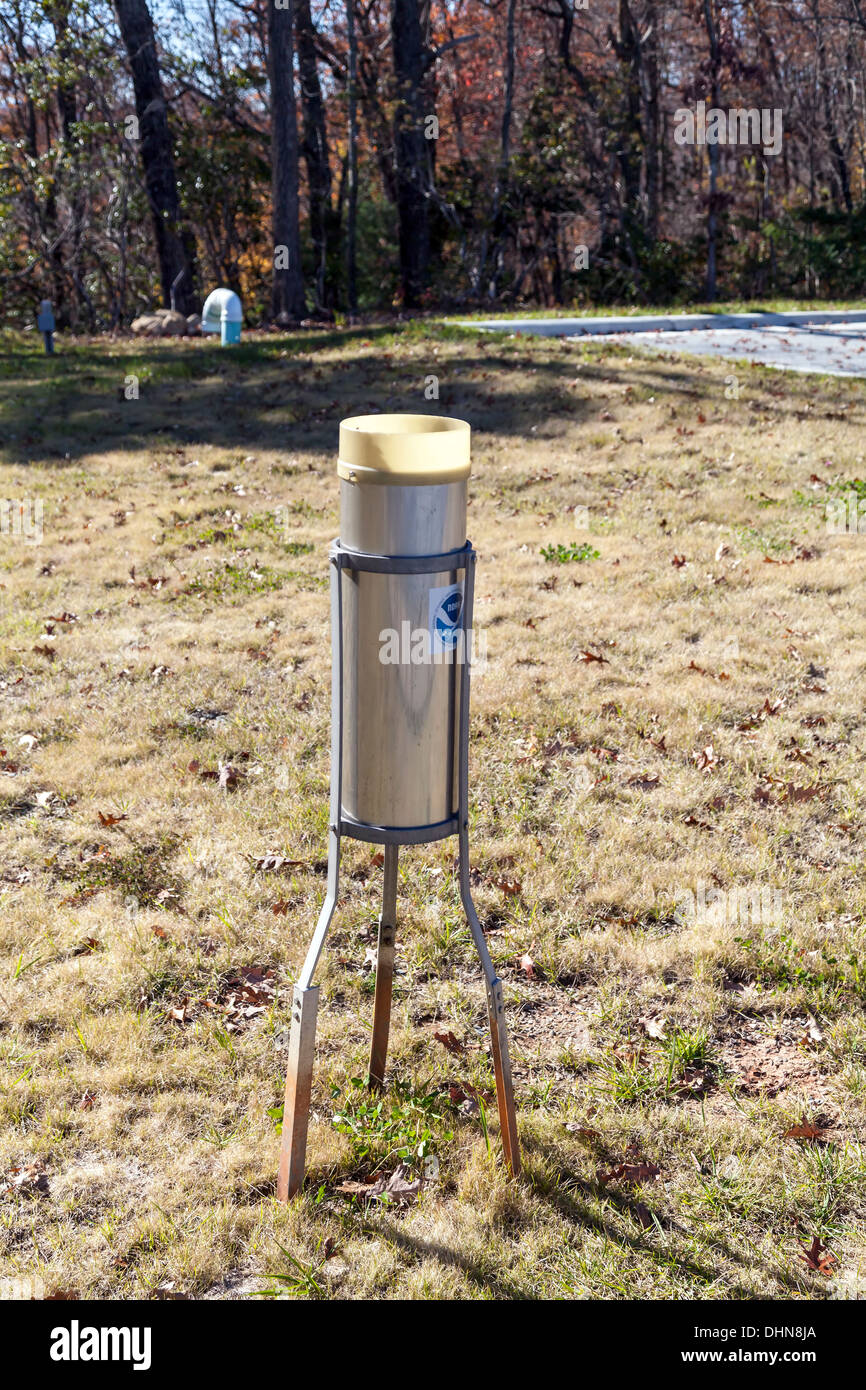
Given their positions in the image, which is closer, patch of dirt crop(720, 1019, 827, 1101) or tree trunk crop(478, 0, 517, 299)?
patch of dirt crop(720, 1019, 827, 1101)

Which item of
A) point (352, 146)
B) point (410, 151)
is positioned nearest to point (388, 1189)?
point (352, 146)

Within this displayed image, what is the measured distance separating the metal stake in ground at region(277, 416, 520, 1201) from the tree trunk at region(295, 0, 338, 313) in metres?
20.2

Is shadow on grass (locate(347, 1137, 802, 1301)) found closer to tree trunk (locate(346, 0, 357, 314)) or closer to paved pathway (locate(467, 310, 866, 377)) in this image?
paved pathway (locate(467, 310, 866, 377))

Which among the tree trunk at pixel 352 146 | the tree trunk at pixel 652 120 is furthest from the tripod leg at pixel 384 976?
the tree trunk at pixel 652 120

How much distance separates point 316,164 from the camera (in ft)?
72.7

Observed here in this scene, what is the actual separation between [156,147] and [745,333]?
34.0ft

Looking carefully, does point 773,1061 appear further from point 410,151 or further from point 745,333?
point 410,151

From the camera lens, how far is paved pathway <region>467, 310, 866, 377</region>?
41.1ft

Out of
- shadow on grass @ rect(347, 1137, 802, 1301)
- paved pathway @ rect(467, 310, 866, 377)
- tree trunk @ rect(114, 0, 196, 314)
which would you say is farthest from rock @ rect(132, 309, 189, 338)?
shadow on grass @ rect(347, 1137, 802, 1301)

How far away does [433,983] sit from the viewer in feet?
11.7

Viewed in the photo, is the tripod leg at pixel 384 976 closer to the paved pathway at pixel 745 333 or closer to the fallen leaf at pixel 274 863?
the fallen leaf at pixel 274 863

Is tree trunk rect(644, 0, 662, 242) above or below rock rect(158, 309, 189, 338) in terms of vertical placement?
above

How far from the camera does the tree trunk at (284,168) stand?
598 inches
